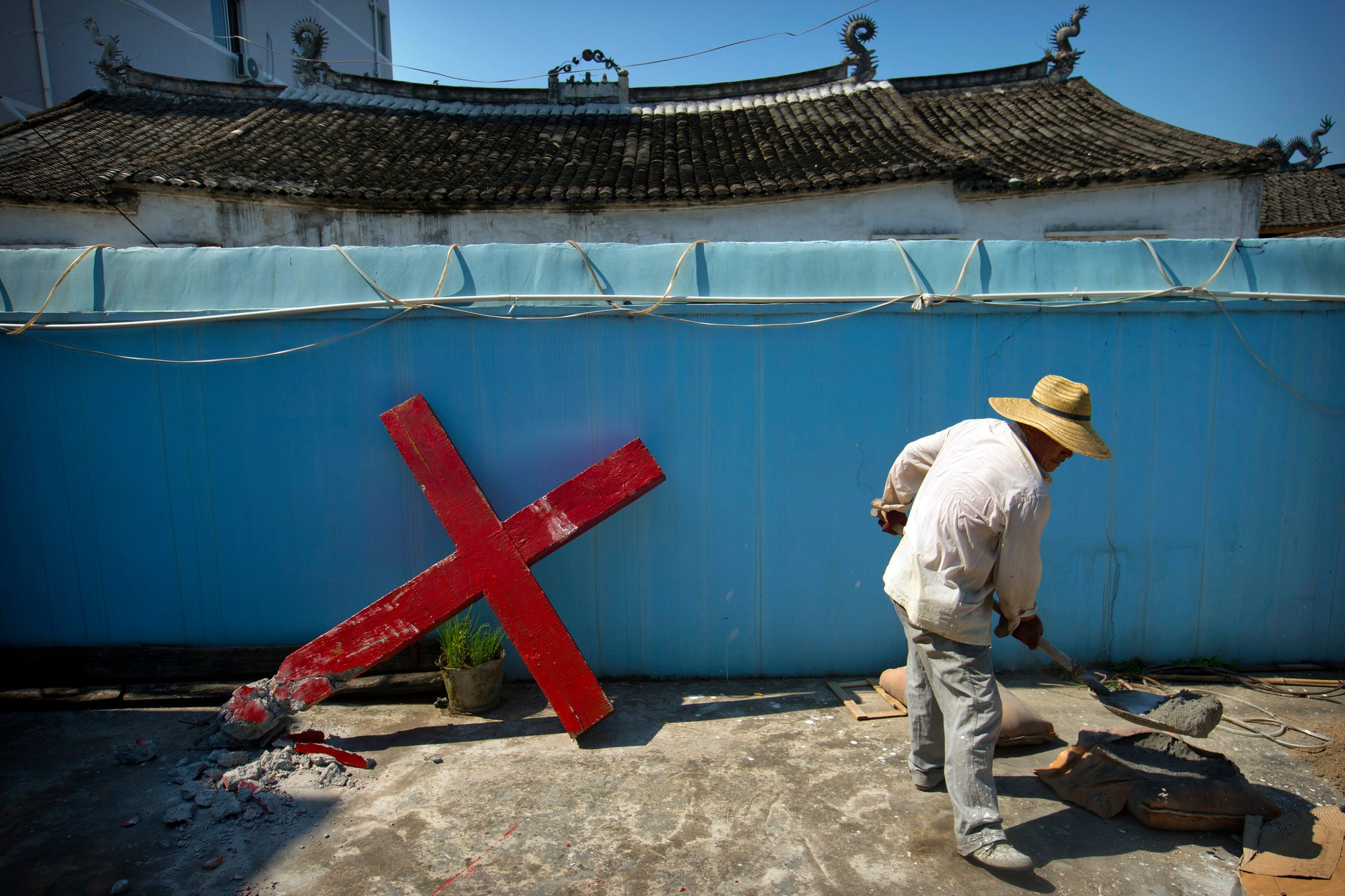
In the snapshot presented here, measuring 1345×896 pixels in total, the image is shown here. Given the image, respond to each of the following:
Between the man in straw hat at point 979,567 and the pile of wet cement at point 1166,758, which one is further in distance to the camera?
the pile of wet cement at point 1166,758

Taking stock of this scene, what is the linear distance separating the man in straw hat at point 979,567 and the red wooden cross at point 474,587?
134cm

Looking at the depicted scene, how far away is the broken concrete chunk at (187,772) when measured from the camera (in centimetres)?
297

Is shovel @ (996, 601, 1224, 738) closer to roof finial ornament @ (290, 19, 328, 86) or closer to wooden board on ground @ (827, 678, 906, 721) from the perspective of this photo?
wooden board on ground @ (827, 678, 906, 721)

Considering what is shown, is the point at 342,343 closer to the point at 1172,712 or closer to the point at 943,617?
the point at 943,617

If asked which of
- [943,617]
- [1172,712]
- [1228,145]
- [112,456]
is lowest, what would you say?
[1172,712]

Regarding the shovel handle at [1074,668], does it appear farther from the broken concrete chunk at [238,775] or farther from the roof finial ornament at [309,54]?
Answer: the roof finial ornament at [309,54]

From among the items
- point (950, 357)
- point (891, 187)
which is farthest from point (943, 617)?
point (891, 187)

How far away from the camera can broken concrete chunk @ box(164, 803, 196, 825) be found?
271cm

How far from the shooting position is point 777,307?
12.3ft

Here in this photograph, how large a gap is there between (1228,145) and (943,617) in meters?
9.84

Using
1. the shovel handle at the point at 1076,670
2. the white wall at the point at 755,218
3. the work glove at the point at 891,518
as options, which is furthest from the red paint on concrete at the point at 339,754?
the white wall at the point at 755,218

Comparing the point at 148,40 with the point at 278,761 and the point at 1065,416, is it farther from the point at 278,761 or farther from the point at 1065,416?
the point at 1065,416

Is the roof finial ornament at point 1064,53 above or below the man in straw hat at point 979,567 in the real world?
above

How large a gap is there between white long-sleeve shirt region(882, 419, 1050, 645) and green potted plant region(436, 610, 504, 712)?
2011 mm
